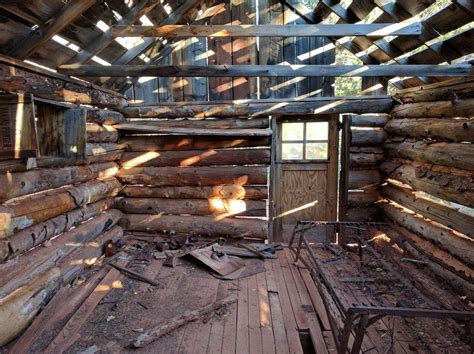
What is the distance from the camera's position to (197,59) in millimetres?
6445

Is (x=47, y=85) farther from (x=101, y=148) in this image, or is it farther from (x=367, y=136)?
(x=367, y=136)

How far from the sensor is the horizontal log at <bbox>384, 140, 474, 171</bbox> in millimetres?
4230

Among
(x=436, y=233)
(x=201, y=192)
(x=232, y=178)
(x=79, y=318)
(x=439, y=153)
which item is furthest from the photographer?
(x=201, y=192)

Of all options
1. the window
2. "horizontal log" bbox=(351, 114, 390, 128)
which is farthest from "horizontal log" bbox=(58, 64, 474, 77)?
the window

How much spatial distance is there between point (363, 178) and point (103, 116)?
16.7 feet

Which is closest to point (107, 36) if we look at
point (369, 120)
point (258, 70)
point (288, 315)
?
point (258, 70)

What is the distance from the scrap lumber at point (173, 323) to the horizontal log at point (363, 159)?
377 centimetres

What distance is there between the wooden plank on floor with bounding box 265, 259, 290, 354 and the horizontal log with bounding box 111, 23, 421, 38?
11.3 ft

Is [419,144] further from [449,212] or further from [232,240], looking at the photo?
[232,240]

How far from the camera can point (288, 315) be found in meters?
3.92

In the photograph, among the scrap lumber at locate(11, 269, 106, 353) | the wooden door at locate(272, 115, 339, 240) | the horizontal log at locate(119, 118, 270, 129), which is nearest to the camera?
the scrap lumber at locate(11, 269, 106, 353)

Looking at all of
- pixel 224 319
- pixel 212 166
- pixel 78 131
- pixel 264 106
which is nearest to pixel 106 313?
pixel 224 319

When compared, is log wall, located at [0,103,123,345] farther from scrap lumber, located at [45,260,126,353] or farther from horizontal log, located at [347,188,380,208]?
horizontal log, located at [347,188,380,208]

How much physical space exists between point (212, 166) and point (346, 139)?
272 cm
